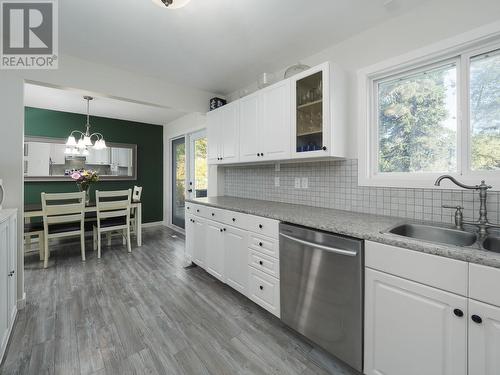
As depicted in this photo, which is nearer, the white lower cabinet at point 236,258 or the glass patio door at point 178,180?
the white lower cabinet at point 236,258

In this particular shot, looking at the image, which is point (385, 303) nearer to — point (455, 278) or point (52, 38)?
point (455, 278)

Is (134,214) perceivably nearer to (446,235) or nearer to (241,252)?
(241,252)

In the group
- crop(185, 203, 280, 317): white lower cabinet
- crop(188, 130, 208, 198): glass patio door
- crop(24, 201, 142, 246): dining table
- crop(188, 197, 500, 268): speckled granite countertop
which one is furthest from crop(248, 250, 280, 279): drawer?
crop(24, 201, 142, 246): dining table

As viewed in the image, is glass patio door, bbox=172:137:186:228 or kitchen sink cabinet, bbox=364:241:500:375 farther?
glass patio door, bbox=172:137:186:228

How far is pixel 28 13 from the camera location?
175cm

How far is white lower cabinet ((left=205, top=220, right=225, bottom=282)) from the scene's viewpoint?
2408 mm

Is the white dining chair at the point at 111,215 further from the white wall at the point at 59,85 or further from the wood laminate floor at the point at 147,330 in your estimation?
the white wall at the point at 59,85

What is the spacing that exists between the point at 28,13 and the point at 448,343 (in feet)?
11.0

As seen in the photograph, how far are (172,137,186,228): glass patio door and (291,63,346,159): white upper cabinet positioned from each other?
3248 millimetres

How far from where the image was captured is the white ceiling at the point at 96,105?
3.37 meters

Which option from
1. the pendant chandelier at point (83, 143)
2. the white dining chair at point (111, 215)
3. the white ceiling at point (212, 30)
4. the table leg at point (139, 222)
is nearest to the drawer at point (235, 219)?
the white ceiling at point (212, 30)

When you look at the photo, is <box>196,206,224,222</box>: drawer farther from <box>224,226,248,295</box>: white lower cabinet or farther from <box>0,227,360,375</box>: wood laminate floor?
<box>0,227,360,375</box>: wood laminate floor

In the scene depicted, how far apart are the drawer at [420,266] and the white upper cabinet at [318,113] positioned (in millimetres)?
915

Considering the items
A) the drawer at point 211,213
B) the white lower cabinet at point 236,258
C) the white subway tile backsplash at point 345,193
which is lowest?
the white lower cabinet at point 236,258
